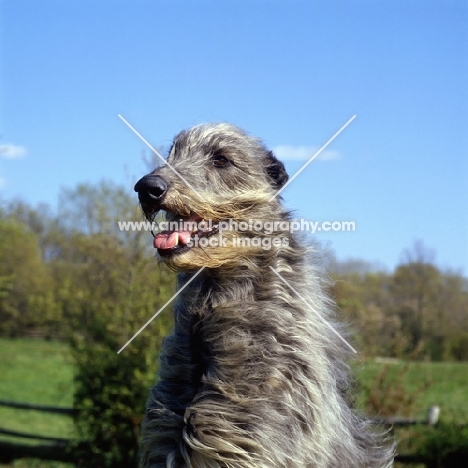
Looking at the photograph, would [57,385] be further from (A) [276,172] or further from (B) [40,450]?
(A) [276,172]

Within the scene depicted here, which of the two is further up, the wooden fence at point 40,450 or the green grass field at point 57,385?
the green grass field at point 57,385

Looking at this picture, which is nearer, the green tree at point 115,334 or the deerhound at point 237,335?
the deerhound at point 237,335

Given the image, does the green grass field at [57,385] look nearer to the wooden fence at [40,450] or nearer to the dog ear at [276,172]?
the wooden fence at [40,450]

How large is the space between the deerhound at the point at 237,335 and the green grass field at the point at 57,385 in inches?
44.1

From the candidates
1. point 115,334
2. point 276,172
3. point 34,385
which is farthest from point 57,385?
point 276,172

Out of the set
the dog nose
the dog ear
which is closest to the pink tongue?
the dog nose

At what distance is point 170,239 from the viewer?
329 centimetres

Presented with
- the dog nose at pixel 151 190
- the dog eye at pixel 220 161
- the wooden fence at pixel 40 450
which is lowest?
the wooden fence at pixel 40 450

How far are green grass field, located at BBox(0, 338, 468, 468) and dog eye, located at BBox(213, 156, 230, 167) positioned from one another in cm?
166

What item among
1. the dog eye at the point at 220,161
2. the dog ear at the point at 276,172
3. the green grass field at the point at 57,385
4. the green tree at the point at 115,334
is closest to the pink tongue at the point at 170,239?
the dog eye at the point at 220,161

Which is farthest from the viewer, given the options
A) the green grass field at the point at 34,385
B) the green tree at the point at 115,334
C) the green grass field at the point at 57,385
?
the green grass field at the point at 34,385

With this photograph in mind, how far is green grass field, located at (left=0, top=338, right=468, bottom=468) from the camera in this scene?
9.34 meters

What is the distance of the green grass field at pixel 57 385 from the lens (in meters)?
9.34

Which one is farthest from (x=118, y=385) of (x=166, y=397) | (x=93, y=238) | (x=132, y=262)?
(x=166, y=397)
